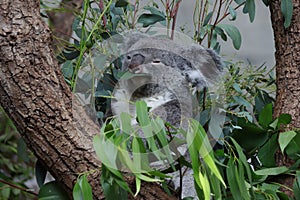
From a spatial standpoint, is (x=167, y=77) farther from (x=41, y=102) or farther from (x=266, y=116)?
(x=41, y=102)

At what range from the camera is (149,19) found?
1.47 meters

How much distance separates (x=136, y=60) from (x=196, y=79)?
0.17 metres

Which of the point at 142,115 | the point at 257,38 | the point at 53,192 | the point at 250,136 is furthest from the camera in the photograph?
the point at 257,38

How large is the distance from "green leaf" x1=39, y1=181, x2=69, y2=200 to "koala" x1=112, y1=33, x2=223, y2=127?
0.32 metres

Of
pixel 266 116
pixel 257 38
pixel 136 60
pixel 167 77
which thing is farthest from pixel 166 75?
pixel 257 38

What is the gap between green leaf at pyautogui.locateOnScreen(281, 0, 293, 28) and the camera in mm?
1375

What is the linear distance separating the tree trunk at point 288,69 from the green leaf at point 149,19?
32 cm

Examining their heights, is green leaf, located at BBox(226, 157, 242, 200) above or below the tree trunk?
below

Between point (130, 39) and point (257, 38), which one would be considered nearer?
point (130, 39)

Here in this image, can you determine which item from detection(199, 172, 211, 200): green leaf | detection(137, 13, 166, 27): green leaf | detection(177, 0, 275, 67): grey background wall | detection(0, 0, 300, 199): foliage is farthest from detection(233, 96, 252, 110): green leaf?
detection(177, 0, 275, 67): grey background wall

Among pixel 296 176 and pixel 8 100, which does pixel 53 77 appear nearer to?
pixel 8 100

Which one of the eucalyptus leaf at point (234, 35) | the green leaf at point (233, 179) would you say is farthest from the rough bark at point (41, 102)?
the eucalyptus leaf at point (234, 35)

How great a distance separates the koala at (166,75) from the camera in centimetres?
145

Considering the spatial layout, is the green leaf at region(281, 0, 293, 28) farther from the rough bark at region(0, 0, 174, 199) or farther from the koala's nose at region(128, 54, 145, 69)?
the rough bark at region(0, 0, 174, 199)
